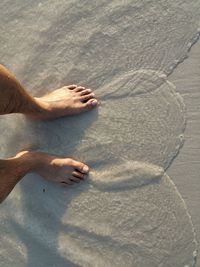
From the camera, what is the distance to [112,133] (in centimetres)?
213

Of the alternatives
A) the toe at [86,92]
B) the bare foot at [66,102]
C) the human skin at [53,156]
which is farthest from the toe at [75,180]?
the toe at [86,92]

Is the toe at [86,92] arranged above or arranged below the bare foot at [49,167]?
above

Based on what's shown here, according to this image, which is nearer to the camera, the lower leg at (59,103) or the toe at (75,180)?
the lower leg at (59,103)

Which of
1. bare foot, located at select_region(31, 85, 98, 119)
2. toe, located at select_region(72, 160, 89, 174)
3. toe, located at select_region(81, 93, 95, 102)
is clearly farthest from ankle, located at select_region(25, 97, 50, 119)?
toe, located at select_region(72, 160, 89, 174)

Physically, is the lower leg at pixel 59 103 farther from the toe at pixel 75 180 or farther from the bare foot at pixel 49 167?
the toe at pixel 75 180

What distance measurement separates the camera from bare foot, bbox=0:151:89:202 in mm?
2107

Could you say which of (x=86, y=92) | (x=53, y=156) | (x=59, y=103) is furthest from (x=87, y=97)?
(x=53, y=156)

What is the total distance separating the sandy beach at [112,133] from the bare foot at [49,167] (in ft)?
0.17

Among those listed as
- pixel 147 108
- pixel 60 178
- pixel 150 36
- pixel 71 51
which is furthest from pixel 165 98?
pixel 60 178

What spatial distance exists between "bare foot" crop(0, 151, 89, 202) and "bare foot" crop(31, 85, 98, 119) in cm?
22

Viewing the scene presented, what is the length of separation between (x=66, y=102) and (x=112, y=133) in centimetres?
30

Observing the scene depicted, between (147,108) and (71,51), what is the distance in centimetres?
52

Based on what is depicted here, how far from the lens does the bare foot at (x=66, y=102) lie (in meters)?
2.13

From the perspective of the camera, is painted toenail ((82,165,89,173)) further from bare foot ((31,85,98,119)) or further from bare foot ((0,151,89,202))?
bare foot ((31,85,98,119))
